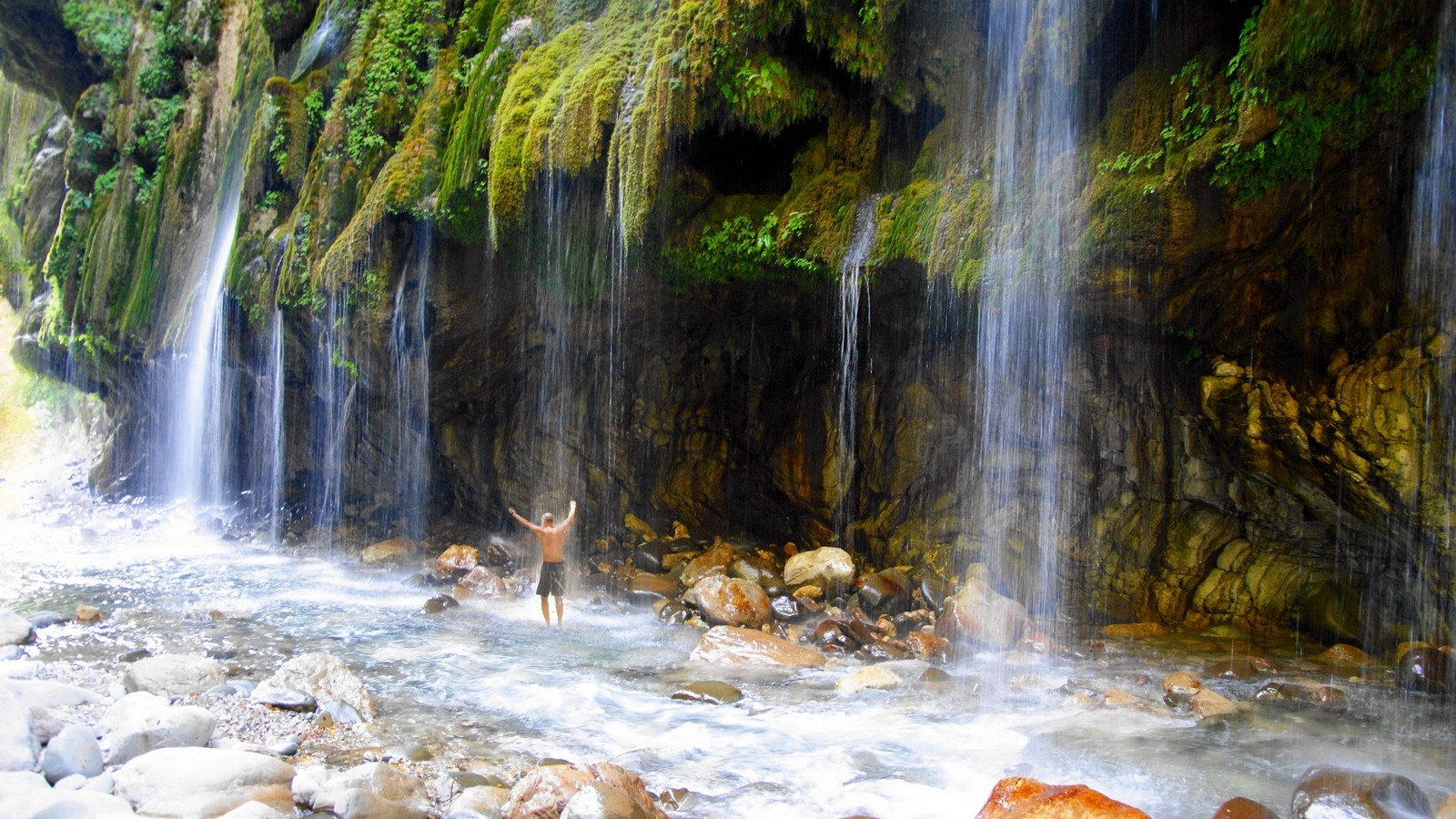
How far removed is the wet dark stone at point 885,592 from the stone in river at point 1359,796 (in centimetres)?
466

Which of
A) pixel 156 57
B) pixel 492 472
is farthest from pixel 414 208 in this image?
pixel 156 57

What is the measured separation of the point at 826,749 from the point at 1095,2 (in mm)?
6448

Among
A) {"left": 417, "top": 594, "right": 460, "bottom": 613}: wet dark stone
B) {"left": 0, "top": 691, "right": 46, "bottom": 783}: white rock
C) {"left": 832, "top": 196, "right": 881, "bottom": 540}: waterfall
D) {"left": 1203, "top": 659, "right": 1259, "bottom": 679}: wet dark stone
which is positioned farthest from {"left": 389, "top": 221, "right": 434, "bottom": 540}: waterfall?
{"left": 1203, "top": 659, "right": 1259, "bottom": 679}: wet dark stone

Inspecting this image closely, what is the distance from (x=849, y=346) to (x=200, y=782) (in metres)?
7.45

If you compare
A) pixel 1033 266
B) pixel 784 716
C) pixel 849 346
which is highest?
pixel 1033 266

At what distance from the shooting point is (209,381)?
16422mm

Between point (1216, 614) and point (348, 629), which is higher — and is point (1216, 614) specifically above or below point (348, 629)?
above

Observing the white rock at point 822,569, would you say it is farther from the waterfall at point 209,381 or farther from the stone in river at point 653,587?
the waterfall at point 209,381

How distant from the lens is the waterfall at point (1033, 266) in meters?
7.57

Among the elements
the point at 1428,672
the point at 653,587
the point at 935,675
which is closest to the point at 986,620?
the point at 935,675

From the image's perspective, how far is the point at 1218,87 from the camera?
6555 mm

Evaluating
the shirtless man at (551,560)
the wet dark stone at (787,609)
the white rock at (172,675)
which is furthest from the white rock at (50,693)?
the wet dark stone at (787,609)

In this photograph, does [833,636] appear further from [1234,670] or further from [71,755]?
[71,755]

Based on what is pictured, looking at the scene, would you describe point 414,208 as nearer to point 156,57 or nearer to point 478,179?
point 478,179
